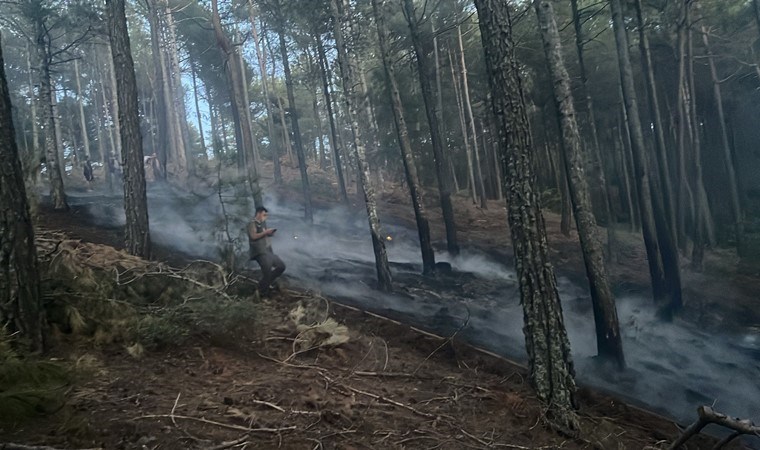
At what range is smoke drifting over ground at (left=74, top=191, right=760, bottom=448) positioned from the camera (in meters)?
10.3

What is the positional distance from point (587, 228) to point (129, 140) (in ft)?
28.9

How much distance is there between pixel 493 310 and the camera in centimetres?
1405

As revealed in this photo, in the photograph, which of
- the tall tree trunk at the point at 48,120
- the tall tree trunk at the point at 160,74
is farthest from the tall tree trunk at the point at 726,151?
the tall tree trunk at the point at 160,74

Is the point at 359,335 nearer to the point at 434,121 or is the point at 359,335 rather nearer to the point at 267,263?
the point at 267,263

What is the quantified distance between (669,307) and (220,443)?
13882mm

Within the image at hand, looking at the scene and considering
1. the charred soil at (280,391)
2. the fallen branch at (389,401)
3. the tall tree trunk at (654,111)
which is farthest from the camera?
the tall tree trunk at (654,111)

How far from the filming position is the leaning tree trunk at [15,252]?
16.7ft

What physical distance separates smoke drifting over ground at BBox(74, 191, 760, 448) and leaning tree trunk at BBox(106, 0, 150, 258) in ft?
6.14

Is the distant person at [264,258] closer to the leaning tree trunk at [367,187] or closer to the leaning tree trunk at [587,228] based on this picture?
the leaning tree trunk at [367,187]

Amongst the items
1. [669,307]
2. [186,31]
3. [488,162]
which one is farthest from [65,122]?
[669,307]

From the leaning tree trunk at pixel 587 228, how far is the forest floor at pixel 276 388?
6.48 feet

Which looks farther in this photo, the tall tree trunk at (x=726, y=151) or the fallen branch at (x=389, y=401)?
the tall tree trunk at (x=726, y=151)

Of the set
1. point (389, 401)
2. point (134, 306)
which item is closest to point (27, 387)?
point (134, 306)

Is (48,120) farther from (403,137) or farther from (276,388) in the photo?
(276,388)
